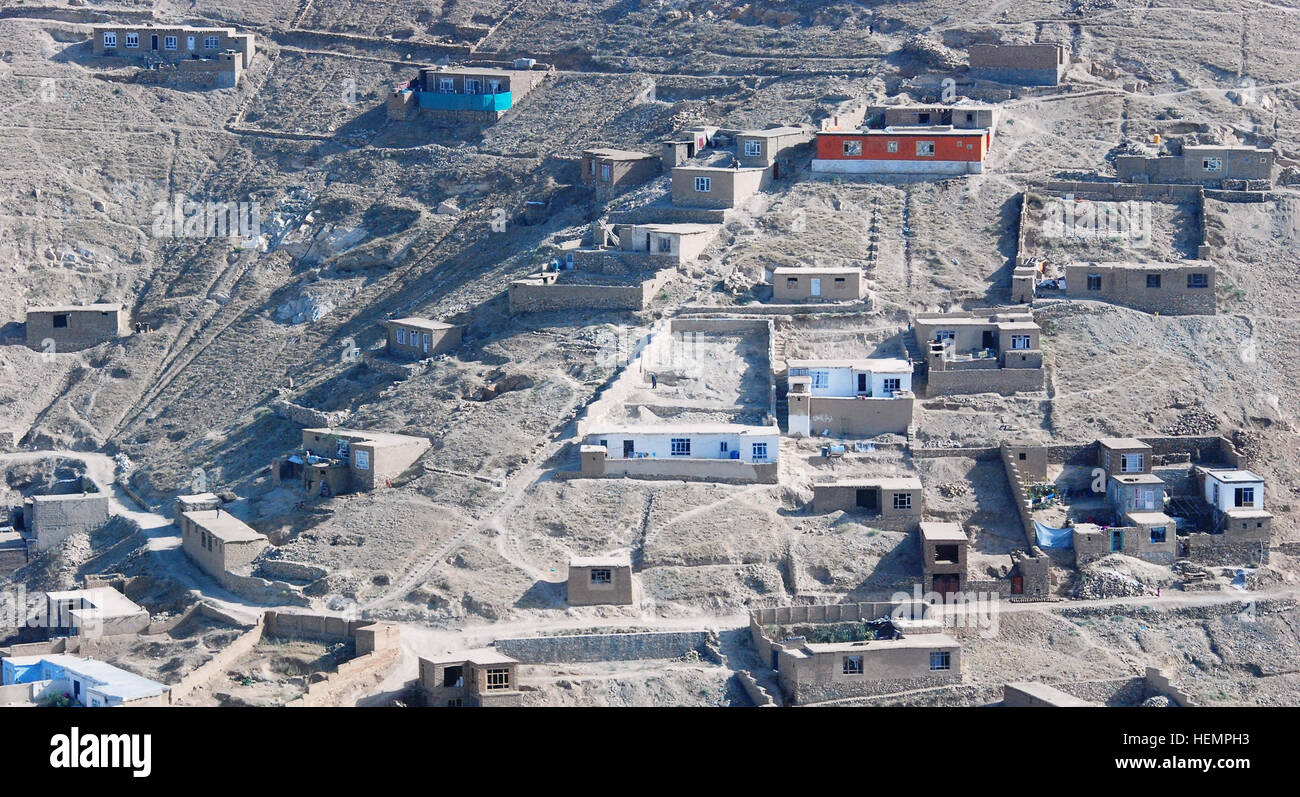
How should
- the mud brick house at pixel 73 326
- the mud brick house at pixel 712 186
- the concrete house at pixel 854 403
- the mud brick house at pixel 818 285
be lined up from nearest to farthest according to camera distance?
the concrete house at pixel 854 403 → the mud brick house at pixel 818 285 → the mud brick house at pixel 712 186 → the mud brick house at pixel 73 326

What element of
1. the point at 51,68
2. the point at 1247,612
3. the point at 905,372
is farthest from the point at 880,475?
the point at 51,68

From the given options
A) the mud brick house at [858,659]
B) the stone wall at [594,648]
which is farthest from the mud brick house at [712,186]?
the stone wall at [594,648]

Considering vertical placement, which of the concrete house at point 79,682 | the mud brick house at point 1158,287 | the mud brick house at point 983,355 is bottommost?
the concrete house at point 79,682

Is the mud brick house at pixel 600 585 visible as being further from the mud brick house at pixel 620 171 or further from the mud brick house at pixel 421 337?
the mud brick house at pixel 620 171

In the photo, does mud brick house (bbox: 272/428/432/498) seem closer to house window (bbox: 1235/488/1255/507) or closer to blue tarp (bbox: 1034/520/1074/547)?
blue tarp (bbox: 1034/520/1074/547)

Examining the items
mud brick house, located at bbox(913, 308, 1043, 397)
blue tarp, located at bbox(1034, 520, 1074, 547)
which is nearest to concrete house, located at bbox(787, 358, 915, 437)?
mud brick house, located at bbox(913, 308, 1043, 397)
